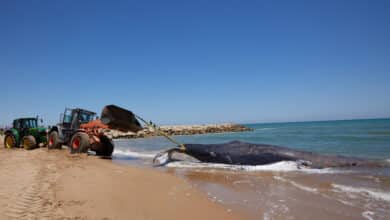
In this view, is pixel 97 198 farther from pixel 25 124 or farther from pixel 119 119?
pixel 25 124

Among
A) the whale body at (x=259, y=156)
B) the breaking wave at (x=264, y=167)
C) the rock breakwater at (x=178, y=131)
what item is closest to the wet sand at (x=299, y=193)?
the breaking wave at (x=264, y=167)

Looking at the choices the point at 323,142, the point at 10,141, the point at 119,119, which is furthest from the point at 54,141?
the point at 323,142

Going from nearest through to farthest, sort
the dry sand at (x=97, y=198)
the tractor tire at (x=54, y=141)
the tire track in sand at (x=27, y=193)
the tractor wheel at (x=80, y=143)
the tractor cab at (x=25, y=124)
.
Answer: the tire track in sand at (x=27, y=193) < the dry sand at (x=97, y=198) < the tractor wheel at (x=80, y=143) < the tractor tire at (x=54, y=141) < the tractor cab at (x=25, y=124)

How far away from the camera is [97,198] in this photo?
438cm

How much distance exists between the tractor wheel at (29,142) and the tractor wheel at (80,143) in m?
3.81

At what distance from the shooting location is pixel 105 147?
1117 centimetres

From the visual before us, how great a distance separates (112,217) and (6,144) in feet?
48.1

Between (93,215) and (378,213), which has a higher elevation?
(93,215)

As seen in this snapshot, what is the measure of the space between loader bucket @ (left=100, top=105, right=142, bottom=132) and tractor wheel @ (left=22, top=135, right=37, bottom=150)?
19.8 feet

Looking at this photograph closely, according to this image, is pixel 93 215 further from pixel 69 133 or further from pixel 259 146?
pixel 69 133

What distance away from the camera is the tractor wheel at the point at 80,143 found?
10.4 metres

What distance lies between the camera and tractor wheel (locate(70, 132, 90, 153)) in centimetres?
1043

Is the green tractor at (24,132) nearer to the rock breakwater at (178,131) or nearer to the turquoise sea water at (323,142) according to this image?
the turquoise sea water at (323,142)

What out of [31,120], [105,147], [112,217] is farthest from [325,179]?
[31,120]
